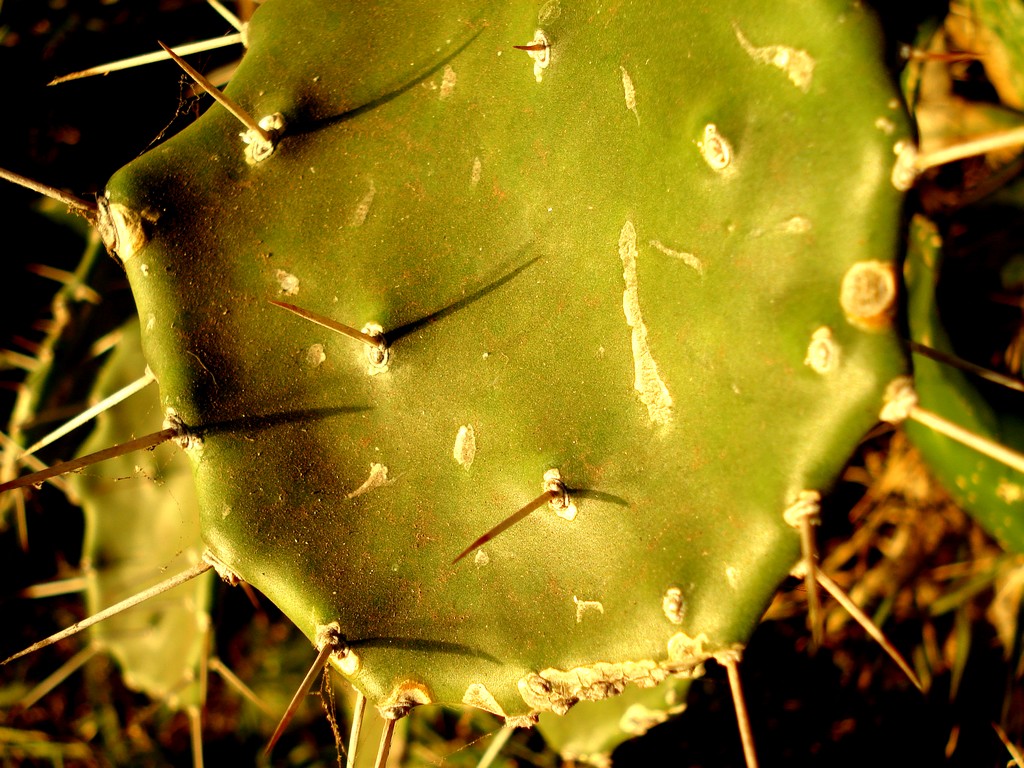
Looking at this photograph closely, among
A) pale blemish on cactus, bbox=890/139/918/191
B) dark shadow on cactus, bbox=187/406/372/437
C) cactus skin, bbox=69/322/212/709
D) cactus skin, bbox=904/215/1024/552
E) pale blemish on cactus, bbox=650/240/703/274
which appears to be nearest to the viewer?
pale blemish on cactus, bbox=890/139/918/191

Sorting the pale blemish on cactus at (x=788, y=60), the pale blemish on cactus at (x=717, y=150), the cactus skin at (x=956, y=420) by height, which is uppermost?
the pale blemish on cactus at (x=788, y=60)

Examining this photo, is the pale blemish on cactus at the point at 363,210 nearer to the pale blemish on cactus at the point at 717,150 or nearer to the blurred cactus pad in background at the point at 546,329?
the blurred cactus pad in background at the point at 546,329

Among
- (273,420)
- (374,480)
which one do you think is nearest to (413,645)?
(374,480)

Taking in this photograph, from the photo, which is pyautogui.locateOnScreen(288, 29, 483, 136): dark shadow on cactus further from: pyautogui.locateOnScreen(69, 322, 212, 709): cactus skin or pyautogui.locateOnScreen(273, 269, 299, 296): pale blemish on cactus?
pyautogui.locateOnScreen(69, 322, 212, 709): cactus skin

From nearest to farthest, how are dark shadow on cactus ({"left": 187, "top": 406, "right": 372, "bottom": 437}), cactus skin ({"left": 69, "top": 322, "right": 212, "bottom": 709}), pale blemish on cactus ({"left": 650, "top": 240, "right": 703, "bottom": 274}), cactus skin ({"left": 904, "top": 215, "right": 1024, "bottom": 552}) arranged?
1. pale blemish on cactus ({"left": 650, "top": 240, "right": 703, "bottom": 274})
2. dark shadow on cactus ({"left": 187, "top": 406, "right": 372, "bottom": 437})
3. cactus skin ({"left": 904, "top": 215, "right": 1024, "bottom": 552})
4. cactus skin ({"left": 69, "top": 322, "right": 212, "bottom": 709})

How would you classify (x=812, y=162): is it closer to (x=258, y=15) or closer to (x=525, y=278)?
(x=525, y=278)

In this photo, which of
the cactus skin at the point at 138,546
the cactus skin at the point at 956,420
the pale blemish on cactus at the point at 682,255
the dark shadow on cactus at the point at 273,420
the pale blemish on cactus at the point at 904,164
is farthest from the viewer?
the cactus skin at the point at 138,546

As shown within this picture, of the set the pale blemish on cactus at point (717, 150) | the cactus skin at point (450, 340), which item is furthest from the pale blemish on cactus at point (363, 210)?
the pale blemish on cactus at point (717, 150)

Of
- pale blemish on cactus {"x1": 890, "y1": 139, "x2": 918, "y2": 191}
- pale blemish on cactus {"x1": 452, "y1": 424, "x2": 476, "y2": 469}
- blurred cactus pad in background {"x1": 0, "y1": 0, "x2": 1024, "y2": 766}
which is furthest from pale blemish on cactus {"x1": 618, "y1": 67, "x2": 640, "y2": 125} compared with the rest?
pale blemish on cactus {"x1": 452, "y1": 424, "x2": 476, "y2": 469}
